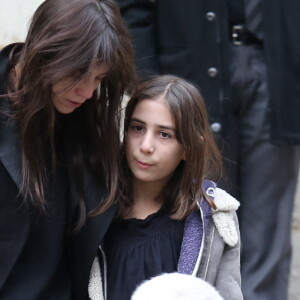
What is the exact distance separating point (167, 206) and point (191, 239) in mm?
155

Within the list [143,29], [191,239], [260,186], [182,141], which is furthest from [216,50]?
[191,239]

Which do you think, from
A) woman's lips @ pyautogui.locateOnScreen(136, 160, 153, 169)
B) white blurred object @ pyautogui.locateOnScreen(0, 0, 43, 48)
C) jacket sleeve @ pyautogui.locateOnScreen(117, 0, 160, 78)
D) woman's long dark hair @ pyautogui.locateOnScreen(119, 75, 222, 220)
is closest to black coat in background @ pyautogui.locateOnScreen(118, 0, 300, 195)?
jacket sleeve @ pyautogui.locateOnScreen(117, 0, 160, 78)

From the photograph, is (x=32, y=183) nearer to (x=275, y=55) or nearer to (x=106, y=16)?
(x=106, y=16)

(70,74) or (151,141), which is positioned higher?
(70,74)

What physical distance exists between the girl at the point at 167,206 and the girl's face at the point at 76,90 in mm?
193

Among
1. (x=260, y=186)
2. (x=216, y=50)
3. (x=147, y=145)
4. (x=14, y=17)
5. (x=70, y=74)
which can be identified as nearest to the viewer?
(x=70, y=74)

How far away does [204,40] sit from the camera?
3631 millimetres

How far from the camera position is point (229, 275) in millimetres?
2852

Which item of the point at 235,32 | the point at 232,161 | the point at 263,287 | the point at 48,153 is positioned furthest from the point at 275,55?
the point at 48,153

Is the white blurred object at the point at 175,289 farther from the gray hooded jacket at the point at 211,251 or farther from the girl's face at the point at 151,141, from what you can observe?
the girl's face at the point at 151,141

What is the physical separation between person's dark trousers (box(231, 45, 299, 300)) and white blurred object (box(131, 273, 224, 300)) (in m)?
1.29

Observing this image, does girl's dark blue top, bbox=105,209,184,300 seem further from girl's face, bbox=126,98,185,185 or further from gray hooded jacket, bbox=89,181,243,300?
girl's face, bbox=126,98,185,185

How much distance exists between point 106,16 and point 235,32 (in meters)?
1.07

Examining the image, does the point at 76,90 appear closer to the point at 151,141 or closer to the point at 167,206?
the point at 151,141
